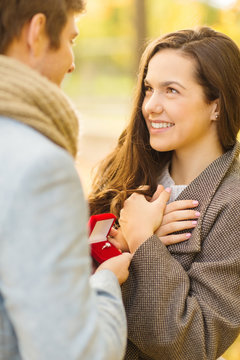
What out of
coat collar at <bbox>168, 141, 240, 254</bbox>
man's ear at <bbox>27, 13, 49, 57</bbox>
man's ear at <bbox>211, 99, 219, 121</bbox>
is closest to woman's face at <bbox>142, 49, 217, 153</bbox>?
man's ear at <bbox>211, 99, 219, 121</bbox>

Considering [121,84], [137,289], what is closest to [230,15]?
[137,289]

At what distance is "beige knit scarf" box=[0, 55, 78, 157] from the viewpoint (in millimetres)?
1166

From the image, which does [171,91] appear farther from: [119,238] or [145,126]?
[119,238]

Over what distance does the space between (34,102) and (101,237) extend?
3.18ft

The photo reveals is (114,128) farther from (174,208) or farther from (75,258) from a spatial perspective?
(75,258)

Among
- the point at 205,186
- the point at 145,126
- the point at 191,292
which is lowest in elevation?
the point at 191,292

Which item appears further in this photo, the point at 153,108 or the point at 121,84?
the point at 121,84

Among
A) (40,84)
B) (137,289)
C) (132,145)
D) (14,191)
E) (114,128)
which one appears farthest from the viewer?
(114,128)

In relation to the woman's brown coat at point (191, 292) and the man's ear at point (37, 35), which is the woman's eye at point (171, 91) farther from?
the man's ear at point (37, 35)

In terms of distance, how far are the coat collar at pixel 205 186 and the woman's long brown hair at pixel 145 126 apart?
113mm

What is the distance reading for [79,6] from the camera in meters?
1.42

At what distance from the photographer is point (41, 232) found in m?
1.08

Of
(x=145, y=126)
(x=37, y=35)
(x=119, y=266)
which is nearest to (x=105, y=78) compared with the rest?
(x=145, y=126)

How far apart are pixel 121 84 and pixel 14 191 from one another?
18.5 metres
